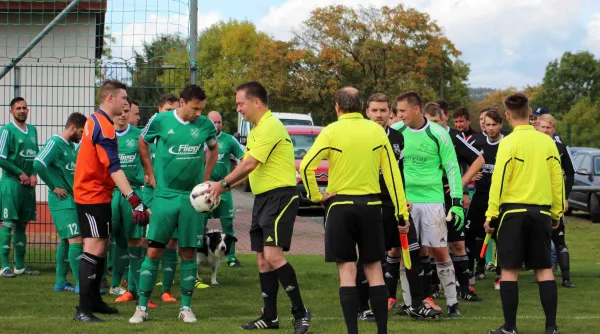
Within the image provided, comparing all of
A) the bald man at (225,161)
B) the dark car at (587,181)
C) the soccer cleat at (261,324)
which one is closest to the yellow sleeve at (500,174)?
the soccer cleat at (261,324)

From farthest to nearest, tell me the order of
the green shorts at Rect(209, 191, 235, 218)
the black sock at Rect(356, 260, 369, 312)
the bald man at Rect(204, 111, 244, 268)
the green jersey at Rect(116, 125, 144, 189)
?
the green shorts at Rect(209, 191, 235, 218), the bald man at Rect(204, 111, 244, 268), the green jersey at Rect(116, 125, 144, 189), the black sock at Rect(356, 260, 369, 312)

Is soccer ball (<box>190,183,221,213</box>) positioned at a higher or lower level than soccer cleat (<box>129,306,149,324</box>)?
higher

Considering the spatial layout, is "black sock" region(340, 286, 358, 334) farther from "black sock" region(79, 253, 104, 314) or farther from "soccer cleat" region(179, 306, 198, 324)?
"black sock" region(79, 253, 104, 314)

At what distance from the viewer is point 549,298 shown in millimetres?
7449

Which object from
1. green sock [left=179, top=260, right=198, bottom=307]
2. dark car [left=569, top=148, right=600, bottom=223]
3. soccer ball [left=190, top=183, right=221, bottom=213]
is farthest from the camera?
dark car [left=569, top=148, right=600, bottom=223]

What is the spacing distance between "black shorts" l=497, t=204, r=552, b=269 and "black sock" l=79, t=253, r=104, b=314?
379cm

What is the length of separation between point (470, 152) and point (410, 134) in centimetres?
174

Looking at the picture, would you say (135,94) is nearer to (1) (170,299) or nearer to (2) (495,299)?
(1) (170,299)

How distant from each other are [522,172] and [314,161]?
1868 mm

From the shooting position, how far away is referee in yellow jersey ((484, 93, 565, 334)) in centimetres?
745

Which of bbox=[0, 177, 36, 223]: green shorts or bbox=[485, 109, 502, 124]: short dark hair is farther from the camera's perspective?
bbox=[0, 177, 36, 223]: green shorts

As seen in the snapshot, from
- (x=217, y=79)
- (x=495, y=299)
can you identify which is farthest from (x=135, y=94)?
(x=217, y=79)

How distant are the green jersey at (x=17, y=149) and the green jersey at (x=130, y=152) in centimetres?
210

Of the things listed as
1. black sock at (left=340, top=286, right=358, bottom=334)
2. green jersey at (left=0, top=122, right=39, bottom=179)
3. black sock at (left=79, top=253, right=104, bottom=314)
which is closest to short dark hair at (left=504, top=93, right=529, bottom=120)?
black sock at (left=340, top=286, right=358, bottom=334)
